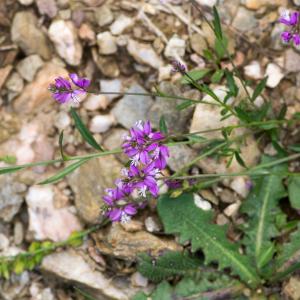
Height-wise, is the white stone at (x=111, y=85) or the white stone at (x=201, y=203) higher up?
the white stone at (x=111, y=85)

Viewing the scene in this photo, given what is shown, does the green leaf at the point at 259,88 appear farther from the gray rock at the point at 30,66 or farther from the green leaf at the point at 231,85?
the gray rock at the point at 30,66

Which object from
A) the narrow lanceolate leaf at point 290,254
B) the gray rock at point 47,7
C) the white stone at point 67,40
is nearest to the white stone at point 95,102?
the white stone at point 67,40

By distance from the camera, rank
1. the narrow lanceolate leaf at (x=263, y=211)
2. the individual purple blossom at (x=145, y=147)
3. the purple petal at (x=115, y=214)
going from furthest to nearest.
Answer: the narrow lanceolate leaf at (x=263, y=211)
the purple petal at (x=115, y=214)
the individual purple blossom at (x=145, y=147)

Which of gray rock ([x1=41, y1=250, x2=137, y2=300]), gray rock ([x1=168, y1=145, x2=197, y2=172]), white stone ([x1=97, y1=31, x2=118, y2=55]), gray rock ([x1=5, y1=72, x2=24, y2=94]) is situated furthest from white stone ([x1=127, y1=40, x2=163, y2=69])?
gray rock ([x1=41, y1=250, x2=137, y2=300])

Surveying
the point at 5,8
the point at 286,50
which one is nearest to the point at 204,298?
the point at 286,50

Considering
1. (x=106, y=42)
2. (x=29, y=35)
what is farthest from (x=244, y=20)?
(x=29, y=35)

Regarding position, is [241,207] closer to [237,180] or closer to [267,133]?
[237,180]

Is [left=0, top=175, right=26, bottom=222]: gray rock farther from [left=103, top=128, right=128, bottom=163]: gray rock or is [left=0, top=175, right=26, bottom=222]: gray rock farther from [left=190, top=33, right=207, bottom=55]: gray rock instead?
[left=190, top=33, right=207, bottom=55]: gray rock
